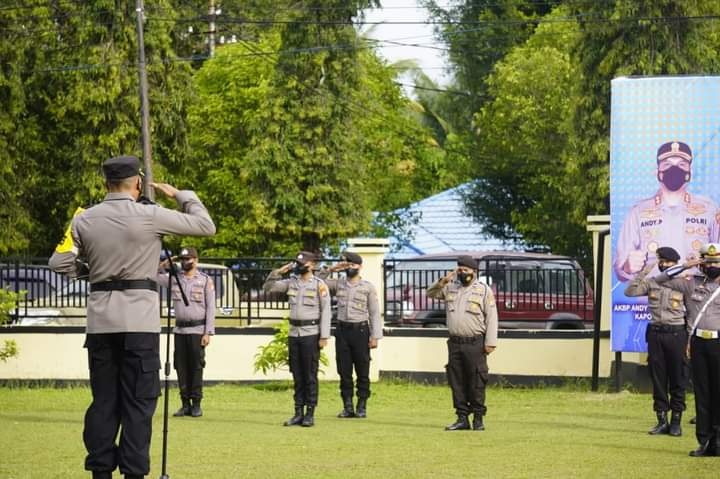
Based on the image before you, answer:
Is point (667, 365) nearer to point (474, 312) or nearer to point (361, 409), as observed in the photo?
point (474, 312)

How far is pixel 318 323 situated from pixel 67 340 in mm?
6710

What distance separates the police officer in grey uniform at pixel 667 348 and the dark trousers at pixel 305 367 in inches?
155

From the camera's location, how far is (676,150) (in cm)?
1909

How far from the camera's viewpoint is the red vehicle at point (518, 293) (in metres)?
22.7

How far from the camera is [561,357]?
22.3m

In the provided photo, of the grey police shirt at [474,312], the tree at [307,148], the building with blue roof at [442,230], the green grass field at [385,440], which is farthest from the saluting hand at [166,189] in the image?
the building with blue roof at [442,230]

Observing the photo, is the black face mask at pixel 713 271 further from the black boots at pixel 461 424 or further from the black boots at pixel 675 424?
the black boots at pixel 461 424

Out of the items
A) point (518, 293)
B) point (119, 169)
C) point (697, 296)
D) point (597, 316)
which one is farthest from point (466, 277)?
point (119, 169)

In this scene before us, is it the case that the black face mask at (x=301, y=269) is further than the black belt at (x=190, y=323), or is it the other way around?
the black belt at (x=190, y=323)

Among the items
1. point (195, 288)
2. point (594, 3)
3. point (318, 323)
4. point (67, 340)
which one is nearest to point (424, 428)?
point (318, 323)

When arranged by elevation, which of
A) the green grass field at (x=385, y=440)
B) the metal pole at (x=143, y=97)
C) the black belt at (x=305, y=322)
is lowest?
the green grass field at (x=385, y=440)

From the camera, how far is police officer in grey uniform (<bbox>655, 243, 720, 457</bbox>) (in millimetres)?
13273

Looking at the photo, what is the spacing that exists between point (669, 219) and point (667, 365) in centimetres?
374

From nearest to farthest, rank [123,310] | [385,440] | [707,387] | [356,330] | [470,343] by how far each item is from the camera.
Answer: [123,310]
[707,387]
[385,440]
[470,343]
[356,330]
